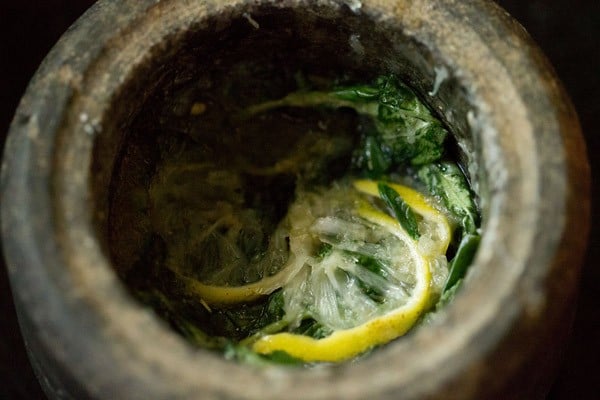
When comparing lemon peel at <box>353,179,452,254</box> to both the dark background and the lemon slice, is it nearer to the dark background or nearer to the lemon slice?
the lemon slice

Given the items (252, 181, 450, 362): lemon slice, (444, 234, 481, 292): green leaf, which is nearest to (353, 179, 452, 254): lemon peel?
(252, 181, 450, 362): lemon slice

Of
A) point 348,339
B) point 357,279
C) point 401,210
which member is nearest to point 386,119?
point 401,210

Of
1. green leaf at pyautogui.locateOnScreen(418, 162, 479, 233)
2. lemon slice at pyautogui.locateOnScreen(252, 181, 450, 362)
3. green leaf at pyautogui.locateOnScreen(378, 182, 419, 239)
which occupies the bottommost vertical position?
lemon slice at pyautogui.locateOnScreen(252, 181, 450, 362)

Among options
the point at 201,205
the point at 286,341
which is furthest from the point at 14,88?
the point at 286,341

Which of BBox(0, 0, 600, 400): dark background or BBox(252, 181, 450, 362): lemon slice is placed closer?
BBox(252, 181, 450, 362): lemon slice

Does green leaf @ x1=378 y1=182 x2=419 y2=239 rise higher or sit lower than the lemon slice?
higher

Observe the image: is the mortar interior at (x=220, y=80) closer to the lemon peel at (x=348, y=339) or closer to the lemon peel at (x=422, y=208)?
the lemon peel at (x=422, y=208)

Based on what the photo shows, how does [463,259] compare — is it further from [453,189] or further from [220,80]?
[220,80]

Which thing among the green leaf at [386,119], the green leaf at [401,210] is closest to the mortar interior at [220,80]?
the green leaf at [386,119]
